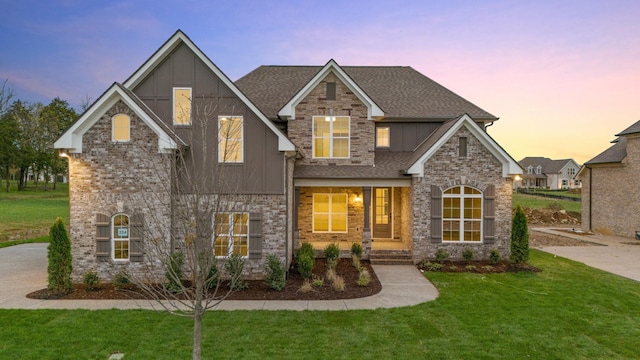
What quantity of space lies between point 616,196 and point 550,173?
266ft

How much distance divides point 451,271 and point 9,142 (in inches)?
2702

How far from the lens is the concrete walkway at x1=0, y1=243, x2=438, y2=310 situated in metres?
9.16

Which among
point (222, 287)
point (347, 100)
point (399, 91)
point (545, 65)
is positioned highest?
point (545, 65)

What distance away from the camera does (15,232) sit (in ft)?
71.4

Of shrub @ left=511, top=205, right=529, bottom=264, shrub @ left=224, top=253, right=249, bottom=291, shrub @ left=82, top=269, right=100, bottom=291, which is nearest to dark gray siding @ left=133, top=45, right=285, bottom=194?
shrub @ left=224, top=253, right=249, bottom=291

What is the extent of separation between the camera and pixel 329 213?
53.7ft

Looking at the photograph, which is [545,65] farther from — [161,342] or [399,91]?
[161,342]

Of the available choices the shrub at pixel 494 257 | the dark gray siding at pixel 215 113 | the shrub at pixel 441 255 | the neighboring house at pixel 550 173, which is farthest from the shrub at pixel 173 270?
the neighboring house at pixel 550 173

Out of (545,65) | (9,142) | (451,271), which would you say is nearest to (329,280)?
(451,271)

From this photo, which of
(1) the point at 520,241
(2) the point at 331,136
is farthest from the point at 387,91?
(1) the point at 520,241

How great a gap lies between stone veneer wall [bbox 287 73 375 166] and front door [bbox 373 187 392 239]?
2.47 meters

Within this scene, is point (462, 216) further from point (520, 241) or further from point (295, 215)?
point (295, 215)

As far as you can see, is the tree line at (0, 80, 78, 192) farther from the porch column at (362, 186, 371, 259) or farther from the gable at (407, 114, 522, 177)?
the gable at (407, 114, 522, 177)

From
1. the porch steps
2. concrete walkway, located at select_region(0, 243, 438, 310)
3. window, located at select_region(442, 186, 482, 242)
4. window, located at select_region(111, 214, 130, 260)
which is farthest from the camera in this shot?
the porch steps
